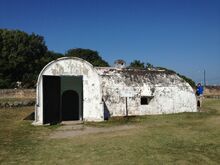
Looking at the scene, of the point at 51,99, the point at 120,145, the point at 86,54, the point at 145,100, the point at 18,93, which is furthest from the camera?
the point at 86,54

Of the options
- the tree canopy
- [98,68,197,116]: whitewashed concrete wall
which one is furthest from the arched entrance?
the tree canopy

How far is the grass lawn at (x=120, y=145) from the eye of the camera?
9482 mm

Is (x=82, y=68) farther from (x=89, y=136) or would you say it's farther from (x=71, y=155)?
(x=71, y=155)

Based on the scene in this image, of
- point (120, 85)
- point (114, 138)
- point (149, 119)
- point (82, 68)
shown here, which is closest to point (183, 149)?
point (114, 138)

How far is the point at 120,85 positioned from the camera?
2164 centimetres

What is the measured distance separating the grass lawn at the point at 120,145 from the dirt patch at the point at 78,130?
0.43 metres

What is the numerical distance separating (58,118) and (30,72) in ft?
106

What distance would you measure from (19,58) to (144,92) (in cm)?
3190

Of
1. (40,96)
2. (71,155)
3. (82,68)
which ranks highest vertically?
(82,68)

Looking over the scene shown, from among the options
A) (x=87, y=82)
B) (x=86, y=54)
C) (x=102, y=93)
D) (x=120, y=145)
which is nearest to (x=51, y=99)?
(x=87, y=82)

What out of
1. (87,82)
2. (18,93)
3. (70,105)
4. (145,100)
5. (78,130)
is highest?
(87,82)

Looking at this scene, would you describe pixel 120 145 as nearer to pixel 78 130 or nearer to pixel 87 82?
pixel 78 130

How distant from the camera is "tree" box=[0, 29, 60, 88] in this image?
47.4m

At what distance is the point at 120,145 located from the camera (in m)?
11.6
